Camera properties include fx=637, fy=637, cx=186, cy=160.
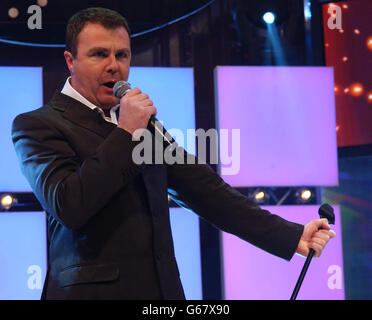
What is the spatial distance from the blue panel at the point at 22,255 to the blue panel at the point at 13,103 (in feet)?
0.46

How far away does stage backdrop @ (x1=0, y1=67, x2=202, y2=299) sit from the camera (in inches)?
108

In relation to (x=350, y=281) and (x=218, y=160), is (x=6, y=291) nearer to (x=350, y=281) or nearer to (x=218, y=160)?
(x=218, y=160)

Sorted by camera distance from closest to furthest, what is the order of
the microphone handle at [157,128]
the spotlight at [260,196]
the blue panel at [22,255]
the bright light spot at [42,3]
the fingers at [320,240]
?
the microphone handle at [157,128], the fingers at [320,240], the blue panel at [22,255], the bright light spot at [42,3], the spotlight at [260,196]

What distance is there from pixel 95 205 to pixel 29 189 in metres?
1.42

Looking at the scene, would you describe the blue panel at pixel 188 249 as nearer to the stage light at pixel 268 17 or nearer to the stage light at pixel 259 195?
the stage light at pixel 259 195

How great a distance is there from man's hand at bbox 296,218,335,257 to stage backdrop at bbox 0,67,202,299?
3.77 ft

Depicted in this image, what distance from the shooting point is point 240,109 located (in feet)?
9.89

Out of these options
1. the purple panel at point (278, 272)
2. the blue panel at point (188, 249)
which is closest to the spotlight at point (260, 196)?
the purple panel at point (278, 272)

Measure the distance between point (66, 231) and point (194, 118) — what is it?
148 cm

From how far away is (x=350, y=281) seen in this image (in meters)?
3.42

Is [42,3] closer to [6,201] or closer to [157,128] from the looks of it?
[6,201]

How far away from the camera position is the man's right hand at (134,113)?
1.53 m

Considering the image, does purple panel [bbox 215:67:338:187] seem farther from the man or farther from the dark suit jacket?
the dark suit jacket
